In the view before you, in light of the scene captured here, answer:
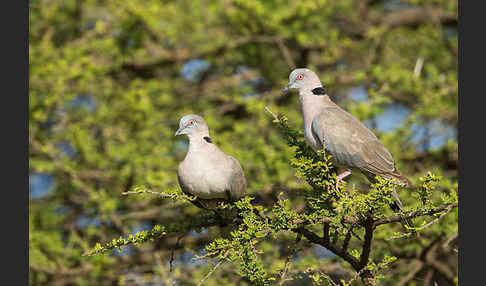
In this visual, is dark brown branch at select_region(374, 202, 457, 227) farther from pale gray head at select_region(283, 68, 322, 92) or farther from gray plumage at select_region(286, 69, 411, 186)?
pale gray head at select_region(283, 68, 322, 92)

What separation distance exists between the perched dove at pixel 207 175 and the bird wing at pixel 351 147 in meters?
0.80

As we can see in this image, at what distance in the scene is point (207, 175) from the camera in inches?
152

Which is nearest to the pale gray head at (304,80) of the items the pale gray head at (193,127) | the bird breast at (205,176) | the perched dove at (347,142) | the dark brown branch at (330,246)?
the perched dove at (347,142)

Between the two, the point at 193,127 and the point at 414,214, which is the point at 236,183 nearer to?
the point at 193,127

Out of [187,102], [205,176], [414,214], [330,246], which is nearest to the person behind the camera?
[414,214]

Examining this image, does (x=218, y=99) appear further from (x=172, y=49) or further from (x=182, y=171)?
(x=182, y=171)

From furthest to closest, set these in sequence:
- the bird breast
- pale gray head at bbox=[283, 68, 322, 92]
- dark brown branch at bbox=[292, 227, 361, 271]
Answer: pale gray head at bbox=[283, 68, 322, 92]
the bird breast
dark brown branch at bbox=[292, 227, 361, 271]

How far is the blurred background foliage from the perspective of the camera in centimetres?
655

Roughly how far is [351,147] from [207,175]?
1.23m

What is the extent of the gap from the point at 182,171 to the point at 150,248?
4.01m

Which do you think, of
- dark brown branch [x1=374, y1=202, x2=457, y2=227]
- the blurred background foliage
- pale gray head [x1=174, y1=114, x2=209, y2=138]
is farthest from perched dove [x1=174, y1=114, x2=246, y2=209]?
the blurred background foliage

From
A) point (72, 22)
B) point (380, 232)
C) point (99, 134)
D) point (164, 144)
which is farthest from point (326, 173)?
point (72, 22)

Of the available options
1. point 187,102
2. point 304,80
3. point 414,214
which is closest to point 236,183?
point 304,80

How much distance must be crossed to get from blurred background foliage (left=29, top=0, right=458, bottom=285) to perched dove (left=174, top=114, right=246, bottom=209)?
6.39 ft
